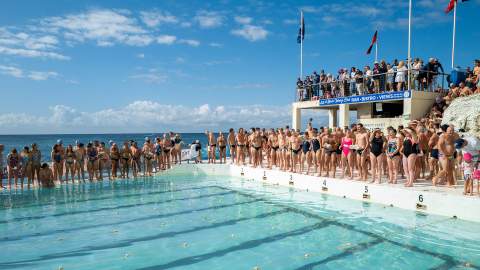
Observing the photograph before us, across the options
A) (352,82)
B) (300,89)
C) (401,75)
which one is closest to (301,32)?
(300,89)

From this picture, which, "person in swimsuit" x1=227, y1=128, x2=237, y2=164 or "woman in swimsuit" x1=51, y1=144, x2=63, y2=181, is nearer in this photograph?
"woman in swimsuit" x1=51, y1=144, x2=63, y2=181

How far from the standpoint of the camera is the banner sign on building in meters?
16.2

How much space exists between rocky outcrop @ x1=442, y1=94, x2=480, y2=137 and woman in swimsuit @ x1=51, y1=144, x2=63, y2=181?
50.0 ft

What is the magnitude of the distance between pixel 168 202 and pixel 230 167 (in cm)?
632

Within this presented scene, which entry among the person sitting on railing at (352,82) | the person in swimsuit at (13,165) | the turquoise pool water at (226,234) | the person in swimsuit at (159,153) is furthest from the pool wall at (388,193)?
the person in swimsuit at (13,165)

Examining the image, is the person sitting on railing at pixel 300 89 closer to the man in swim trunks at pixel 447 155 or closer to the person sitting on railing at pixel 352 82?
the person sitting on railing at pixel 352 82

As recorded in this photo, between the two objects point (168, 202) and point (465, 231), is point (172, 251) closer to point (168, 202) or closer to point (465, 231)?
point (168, 202)

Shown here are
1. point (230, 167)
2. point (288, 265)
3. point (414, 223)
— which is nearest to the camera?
point (288, 265)

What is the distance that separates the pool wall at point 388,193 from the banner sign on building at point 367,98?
252 inches

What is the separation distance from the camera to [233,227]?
29.0 ft

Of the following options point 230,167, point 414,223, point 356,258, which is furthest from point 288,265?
point 230,167

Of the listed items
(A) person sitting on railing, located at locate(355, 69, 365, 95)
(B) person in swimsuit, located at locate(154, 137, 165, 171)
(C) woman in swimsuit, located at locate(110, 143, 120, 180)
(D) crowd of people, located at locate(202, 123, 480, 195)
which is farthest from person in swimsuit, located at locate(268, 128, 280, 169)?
(C) woman in swimsuit, located at locate(110, 143, 120, 180)

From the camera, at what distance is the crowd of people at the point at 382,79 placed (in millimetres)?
16078

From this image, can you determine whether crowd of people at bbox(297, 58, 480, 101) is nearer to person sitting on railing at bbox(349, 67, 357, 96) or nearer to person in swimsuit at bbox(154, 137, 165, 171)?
person sitting on railing at bbox(349, 67, 357, 96)
